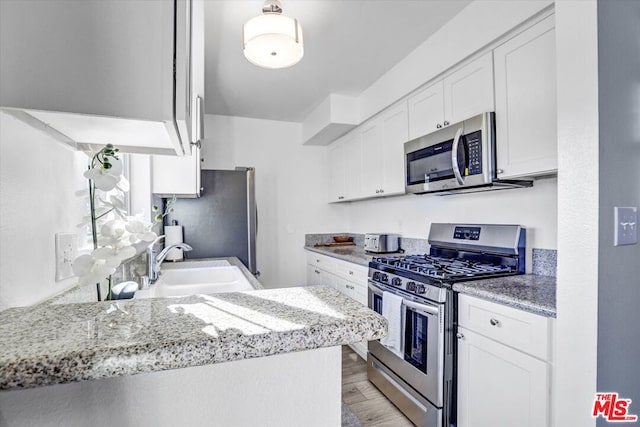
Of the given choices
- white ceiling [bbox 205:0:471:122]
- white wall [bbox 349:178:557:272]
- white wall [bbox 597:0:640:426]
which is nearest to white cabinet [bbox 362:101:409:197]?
white wall [bbox 349:178:557:272]

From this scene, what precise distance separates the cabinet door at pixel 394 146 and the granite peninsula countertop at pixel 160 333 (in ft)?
7.91

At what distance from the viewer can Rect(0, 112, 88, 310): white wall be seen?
2.14 ft

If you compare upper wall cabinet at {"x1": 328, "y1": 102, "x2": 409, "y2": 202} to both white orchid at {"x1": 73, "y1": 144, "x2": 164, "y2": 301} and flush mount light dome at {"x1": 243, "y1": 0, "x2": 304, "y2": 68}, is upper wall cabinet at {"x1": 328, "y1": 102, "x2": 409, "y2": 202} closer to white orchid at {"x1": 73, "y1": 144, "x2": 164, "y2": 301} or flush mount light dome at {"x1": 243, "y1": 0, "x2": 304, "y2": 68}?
flush mount light dome at {"x1": 243, "y1": 0, "x2": 304, "y2": 68}

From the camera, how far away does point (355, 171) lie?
3.68 m

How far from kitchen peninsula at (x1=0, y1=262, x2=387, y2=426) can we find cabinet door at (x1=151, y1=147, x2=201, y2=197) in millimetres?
1881

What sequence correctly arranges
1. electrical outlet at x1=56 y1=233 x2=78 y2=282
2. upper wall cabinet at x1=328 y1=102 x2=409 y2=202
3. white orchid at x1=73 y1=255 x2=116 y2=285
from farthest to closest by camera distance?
upper wall cabinet at x1=328 y1=102 x2=409 y2=202, electrical outlet at x1=56 y1=233 x2=78 y2=282, white orchid at x1=73 y1=255 x2=116 y2=285

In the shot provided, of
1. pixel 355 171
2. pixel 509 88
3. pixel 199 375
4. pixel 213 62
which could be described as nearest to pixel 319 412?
pixel 199 375

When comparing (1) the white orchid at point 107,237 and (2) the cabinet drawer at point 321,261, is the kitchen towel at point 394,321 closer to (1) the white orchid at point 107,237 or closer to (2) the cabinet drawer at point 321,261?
(2) the cabinet drawer at point 321,261

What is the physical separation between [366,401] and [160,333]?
2.20 meters

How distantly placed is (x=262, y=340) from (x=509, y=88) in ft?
6.61

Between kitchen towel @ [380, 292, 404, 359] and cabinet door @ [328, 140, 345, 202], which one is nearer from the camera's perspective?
kitchen towel @ [380, 292, 404, 359]

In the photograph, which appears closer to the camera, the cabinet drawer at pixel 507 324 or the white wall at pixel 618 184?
the white wall at pixel 618 184

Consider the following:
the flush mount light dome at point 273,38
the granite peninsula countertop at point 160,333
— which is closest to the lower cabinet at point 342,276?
the flush mount light dome at point 273,38

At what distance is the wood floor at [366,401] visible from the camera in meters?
2.05
